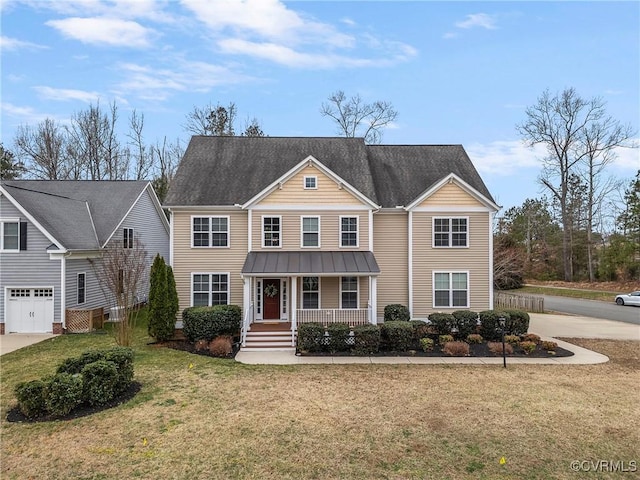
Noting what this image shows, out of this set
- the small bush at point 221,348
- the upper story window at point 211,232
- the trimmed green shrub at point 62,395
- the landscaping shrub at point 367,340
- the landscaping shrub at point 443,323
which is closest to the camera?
the trimmed green shrub at point 62,395

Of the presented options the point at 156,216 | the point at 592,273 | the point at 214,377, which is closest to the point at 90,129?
the point at 156,216

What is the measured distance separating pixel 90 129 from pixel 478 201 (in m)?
35.7

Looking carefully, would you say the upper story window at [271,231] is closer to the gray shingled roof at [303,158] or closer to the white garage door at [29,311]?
the gray shingled roof at [303,158]

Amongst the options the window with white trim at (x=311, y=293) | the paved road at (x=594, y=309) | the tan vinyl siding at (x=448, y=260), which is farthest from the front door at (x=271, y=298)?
the paved road at (x=594, y=309)

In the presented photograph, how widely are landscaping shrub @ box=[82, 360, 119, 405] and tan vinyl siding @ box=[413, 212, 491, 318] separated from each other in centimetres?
1287

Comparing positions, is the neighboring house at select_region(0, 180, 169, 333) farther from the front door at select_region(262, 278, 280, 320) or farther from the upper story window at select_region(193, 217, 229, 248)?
the front door at select_region(262, 278, 280, 320)

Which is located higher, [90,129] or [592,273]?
[90,129]

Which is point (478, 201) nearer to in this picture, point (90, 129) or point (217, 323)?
point (217, 323)

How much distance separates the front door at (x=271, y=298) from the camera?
59.1 ft

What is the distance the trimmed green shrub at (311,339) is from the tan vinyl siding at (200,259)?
15.7 feet

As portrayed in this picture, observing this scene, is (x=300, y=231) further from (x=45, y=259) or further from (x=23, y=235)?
(x=23, y=235)

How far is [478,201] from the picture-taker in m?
18.3

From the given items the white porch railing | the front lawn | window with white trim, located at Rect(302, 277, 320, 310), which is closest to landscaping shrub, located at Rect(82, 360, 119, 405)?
the front lawn

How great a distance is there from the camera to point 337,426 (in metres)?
7.94
